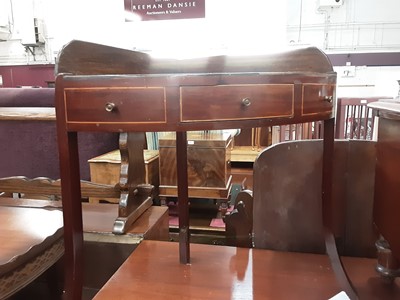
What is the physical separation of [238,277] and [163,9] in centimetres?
452

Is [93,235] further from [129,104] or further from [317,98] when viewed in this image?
[317,98]

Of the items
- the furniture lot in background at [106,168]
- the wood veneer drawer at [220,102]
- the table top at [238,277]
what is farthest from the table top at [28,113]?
the wood veneer drawer at [220,102]

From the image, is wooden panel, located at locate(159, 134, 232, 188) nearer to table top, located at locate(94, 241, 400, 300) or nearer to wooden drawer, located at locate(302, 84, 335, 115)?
table top, located at locate(94, 241, 400, 300)

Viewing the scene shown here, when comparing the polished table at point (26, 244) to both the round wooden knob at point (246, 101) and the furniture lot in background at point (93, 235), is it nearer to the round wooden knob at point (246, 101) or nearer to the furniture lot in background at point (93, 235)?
the furniture lot in background at point (93, 235)

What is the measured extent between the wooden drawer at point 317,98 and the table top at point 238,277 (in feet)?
1.53

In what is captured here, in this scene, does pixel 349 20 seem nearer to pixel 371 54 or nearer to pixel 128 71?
pixel 371 54

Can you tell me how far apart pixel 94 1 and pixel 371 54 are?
3.83 m

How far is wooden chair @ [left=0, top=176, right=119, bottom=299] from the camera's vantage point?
0.93 m

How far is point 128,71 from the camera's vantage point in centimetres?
111

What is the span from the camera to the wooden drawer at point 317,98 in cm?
70

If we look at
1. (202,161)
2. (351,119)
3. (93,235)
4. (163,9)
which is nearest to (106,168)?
(202,161)

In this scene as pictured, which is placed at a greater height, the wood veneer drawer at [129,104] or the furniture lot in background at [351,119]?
the wood veneer drawer at [129,104]

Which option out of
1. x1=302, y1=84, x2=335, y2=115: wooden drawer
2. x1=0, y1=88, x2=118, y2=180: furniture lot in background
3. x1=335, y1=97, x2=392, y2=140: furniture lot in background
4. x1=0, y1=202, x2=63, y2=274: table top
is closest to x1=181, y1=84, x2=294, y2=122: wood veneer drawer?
x1=302, y1=84, x2=335, y2=115: wooden drawer

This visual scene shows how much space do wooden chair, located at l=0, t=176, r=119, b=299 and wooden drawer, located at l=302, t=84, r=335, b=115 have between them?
801 millimetres
